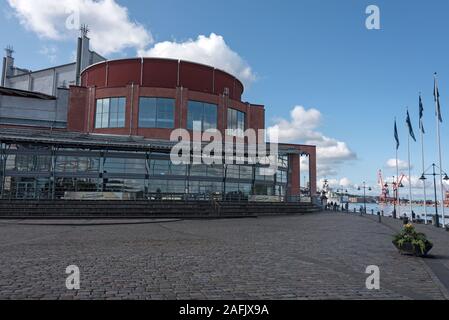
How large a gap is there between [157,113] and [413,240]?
39.6 metres

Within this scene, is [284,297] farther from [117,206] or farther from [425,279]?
[117,206]

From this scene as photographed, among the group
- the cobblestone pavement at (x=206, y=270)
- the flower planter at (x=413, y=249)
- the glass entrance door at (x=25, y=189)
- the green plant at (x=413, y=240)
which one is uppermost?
the glass entrance door at (x=25, y=189)

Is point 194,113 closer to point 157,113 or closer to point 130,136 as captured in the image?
point 157,113

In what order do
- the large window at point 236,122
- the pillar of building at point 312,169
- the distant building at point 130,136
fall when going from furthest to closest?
the pillar of building at point 312,169, the large window at point 236,122, the distant building at point 130,136

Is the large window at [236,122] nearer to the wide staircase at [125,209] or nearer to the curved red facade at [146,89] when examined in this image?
the curved red facade at [146,89]

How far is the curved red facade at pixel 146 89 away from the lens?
155 feet

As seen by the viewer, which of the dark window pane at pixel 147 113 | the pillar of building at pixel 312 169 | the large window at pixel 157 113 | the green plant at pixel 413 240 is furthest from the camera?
the pillar of building at pixel 312 169

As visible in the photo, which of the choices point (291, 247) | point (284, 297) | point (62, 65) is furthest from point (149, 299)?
point (62, 65)

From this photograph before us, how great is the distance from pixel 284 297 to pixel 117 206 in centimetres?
2449

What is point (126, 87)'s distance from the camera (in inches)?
1870

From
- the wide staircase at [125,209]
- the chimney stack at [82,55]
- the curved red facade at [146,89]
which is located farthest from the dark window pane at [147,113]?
the chimney stack at [82,55]

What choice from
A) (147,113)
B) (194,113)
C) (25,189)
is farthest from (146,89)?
(25,189)

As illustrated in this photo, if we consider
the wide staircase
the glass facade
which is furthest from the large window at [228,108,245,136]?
the wide staircase

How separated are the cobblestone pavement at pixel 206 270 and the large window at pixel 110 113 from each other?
34.0 metres
